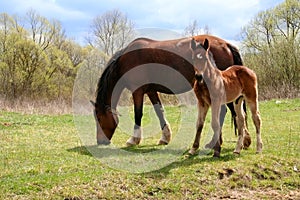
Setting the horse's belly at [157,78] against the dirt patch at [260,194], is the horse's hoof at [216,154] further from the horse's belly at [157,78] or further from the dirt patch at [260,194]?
the horse's belly at [157,78]

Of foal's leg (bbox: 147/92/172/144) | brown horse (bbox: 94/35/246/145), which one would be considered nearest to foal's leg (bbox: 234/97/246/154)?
brown horse (bbox: 94/35/246/145)

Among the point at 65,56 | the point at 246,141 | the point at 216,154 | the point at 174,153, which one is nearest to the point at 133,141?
the point at 174,153

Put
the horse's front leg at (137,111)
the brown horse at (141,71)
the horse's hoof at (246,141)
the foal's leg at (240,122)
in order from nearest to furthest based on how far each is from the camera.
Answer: the foal's leg at (240,122) < the horse's hoof at (246,141) < the brown horse at (141,71) < the horse's front leg at (137,111)

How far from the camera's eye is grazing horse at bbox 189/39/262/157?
5.17 m

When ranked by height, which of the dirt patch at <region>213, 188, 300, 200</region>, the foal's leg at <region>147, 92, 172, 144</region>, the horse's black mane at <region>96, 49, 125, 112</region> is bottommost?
the dirt patch at <region>213, 188, 300, 200</region>

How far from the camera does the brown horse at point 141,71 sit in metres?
6.91

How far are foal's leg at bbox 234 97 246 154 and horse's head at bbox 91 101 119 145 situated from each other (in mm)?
2554

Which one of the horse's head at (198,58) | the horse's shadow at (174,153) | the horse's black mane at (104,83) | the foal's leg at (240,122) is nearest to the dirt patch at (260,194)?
the horse's shadow at (174,153)

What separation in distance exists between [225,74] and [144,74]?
1.94 metres

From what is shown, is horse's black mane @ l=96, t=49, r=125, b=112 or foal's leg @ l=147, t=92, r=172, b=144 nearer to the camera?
horse's black mane @ l=96, t=49, r=125, b=112

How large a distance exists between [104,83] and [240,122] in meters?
2.97

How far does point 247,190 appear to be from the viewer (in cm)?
485

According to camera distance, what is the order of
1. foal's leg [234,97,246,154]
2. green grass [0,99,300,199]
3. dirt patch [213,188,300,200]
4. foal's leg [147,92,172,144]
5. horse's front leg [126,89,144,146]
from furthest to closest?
foal's leg [147,92,172,144] < horse's front leg [126,89,144,146] < foal's leg [234,97,246,154] < dirt patch [213,188,300,200] < green grass [0,99,300,199]

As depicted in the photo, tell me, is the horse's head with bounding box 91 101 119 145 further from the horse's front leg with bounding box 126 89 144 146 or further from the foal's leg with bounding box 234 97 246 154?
the foal's leg with bounding box 234 97 246 154
